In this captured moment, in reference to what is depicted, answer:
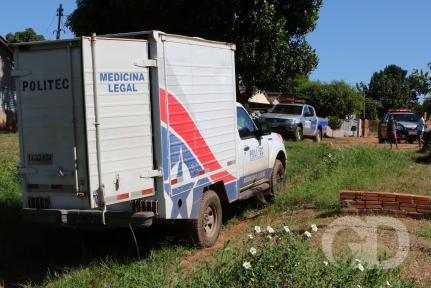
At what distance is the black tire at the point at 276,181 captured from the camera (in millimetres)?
10570

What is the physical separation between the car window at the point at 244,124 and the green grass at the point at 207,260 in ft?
4.35

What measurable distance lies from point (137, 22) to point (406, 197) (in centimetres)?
1147

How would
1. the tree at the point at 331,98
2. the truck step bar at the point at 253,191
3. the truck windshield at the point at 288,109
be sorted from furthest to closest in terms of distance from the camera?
the tree at the point at 331,98, the truck windshield at the point at 288,109, the truck step bar at the point at 253,191

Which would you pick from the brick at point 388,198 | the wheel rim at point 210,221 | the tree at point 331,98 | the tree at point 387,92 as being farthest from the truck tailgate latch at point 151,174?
the tree at point 387,92

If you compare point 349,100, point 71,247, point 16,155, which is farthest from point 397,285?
point 349,100

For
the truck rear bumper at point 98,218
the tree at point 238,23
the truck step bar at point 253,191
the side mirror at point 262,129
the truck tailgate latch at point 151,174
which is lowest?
the truck step bar at point 253,191

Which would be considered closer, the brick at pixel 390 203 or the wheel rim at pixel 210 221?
the wheel rim at pixel 210 221

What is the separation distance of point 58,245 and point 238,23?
11.2 meters

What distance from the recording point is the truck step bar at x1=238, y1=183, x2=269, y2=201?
9094 millimetres

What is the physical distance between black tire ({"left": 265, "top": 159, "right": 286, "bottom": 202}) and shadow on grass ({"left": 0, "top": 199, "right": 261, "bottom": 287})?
2814mm

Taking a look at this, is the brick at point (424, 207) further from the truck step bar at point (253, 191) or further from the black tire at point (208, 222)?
the black tire at point (208, 222)

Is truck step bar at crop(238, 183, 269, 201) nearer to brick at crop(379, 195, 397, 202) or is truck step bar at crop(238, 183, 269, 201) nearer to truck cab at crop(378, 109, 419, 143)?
brick at crop(379, 195, 397, 202)

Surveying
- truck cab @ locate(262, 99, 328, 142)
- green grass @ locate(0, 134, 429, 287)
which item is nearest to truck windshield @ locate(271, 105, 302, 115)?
truck cab @ locate(262, 99, 328, 142)

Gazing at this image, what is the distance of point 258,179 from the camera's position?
9.95 m
